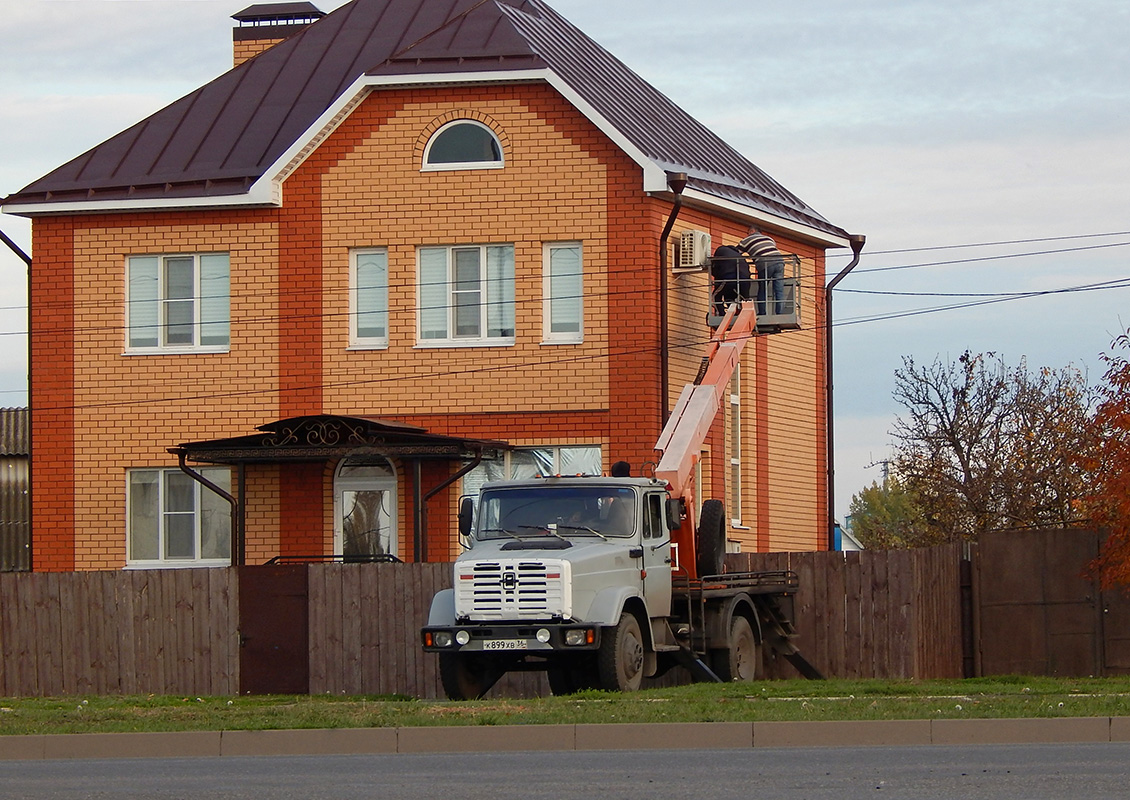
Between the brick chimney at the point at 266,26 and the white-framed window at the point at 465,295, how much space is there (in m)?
7.58

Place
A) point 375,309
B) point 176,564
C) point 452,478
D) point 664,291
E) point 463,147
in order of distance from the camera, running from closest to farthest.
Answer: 1. point 452,478
2. point 664,291
3. point 463,147
4. point 375,309
5. point 176,564

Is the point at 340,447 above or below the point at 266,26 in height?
below

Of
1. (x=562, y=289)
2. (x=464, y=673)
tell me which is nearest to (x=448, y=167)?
(x=562, y=289)

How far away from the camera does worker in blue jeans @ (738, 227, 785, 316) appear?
27219 mm

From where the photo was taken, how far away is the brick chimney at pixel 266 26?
1316 inches

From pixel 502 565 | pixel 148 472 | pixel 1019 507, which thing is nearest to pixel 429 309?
pixel 148 472

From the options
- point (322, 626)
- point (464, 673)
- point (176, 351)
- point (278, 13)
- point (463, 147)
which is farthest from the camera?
point (278, 13)

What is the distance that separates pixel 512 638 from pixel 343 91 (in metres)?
12.9

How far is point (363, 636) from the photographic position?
22.2 m

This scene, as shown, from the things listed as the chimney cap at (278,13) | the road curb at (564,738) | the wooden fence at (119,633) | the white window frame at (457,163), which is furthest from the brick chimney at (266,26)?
the road curb at (564,738)

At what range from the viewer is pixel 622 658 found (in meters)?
17.9

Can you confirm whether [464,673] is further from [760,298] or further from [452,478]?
[760,298]

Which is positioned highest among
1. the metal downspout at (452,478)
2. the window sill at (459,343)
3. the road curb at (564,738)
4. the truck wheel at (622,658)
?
the window sill at (459,343)

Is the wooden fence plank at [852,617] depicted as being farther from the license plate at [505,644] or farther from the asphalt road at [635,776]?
the asphalt road at [635,776]
